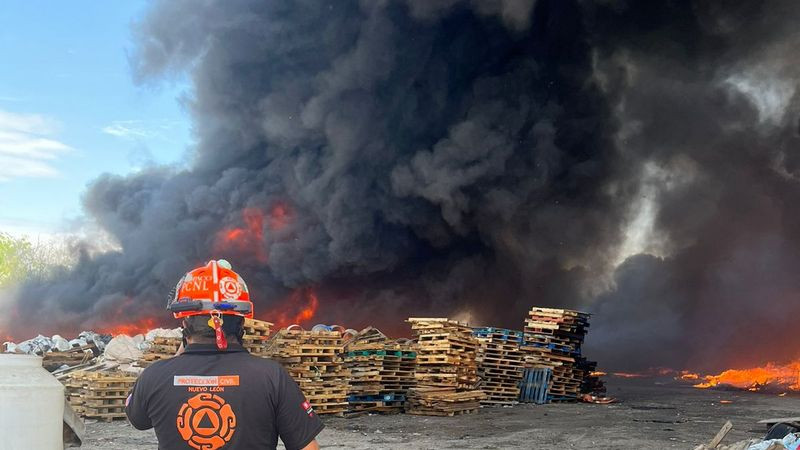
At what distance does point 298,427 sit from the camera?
3006mm

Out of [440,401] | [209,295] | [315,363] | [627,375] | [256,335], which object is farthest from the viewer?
[627,375]

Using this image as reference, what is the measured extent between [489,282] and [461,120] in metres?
7.72

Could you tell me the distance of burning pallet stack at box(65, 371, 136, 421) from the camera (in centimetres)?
1423

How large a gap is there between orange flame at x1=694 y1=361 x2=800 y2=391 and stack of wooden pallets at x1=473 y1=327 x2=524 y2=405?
34.7ft

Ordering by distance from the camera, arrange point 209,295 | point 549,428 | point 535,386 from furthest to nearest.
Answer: point 535,386, point 549,428, point 209,295

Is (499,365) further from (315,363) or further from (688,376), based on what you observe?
(688,376)

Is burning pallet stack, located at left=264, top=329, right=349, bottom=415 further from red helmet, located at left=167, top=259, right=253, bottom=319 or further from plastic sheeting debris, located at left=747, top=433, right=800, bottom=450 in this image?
red helmet, located at left=167, top=259, right=253, bottom=319

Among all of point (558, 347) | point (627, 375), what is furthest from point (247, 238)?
point (558, 347)

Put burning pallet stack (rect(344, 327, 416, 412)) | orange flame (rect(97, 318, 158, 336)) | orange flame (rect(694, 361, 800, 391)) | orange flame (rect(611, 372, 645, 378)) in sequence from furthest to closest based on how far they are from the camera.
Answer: orange flame (rect(97, 318, 158, 336)), orange flame (rect(611, 372, 645, 378)), orange flame (rect(694, 361, 800, 391)), burning pallet stack (rect(344, 327, 416, 412))

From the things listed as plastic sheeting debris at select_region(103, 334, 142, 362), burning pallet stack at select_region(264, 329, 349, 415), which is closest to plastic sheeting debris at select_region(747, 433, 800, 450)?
burning pallet stack at select_region(264, 329, 349, 415)

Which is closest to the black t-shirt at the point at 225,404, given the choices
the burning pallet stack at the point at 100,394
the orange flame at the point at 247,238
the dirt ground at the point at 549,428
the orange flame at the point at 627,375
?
the dirt ground at the point at 549,428

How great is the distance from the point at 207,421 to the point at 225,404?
103mm

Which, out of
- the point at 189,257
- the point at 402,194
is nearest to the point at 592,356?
the point at 402,194

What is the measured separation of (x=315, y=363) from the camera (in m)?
14.9
